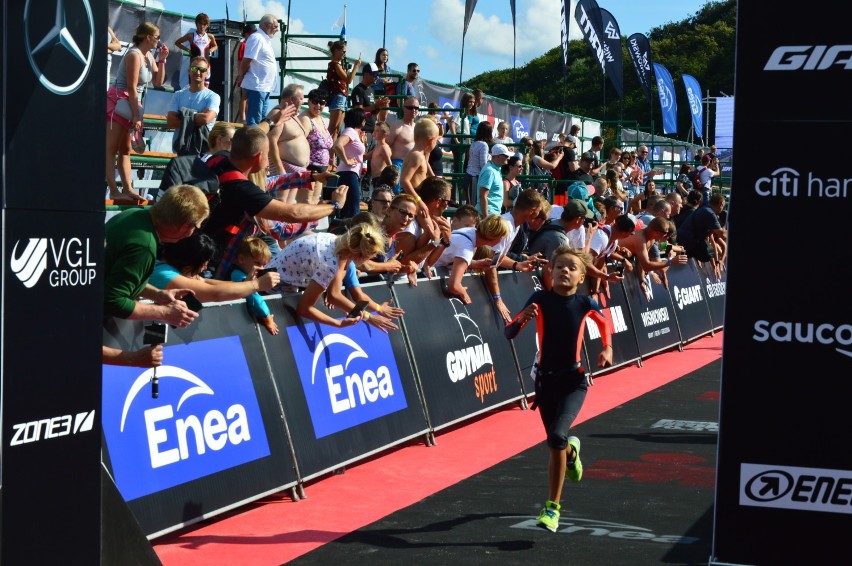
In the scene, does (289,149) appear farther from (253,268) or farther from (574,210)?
(253,268)

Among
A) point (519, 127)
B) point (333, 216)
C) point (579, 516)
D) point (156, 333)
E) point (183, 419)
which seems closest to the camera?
point (156, 333)

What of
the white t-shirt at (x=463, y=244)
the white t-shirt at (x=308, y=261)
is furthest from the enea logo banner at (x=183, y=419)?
the white t-shirt at (x=463, y=244)

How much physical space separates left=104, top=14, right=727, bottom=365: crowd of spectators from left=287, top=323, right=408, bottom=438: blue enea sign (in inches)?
7.9

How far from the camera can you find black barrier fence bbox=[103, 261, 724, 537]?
6.82 m

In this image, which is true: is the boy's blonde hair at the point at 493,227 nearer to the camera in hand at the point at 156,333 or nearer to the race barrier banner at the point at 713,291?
the camera in hand at the point at 156,333

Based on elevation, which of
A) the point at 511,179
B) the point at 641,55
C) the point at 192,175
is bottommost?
the point at 192,175

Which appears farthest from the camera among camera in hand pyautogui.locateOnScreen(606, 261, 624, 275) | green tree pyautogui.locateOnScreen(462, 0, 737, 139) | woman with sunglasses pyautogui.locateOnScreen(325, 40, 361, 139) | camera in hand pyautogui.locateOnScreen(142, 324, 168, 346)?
green tree pyautogui.locateOnScreen(462, 0, 737, 139)

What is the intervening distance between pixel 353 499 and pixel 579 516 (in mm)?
1587

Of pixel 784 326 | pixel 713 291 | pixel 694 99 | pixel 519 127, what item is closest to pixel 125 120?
pixel 784 326

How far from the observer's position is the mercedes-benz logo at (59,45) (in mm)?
4145

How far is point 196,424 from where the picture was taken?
23.9 feet

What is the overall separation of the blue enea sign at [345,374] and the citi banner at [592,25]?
21883 mm

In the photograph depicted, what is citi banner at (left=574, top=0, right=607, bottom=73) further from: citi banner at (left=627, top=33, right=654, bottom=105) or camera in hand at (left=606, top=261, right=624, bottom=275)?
camera in hand at (left=606, top=261, right=624, bottom=275)

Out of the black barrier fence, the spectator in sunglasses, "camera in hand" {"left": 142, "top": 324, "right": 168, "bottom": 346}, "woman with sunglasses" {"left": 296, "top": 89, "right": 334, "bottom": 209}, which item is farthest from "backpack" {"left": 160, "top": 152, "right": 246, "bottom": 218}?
"woman with sunglasses" {"left": 296, "top": 89, "right": 334, "bottom": 209}
